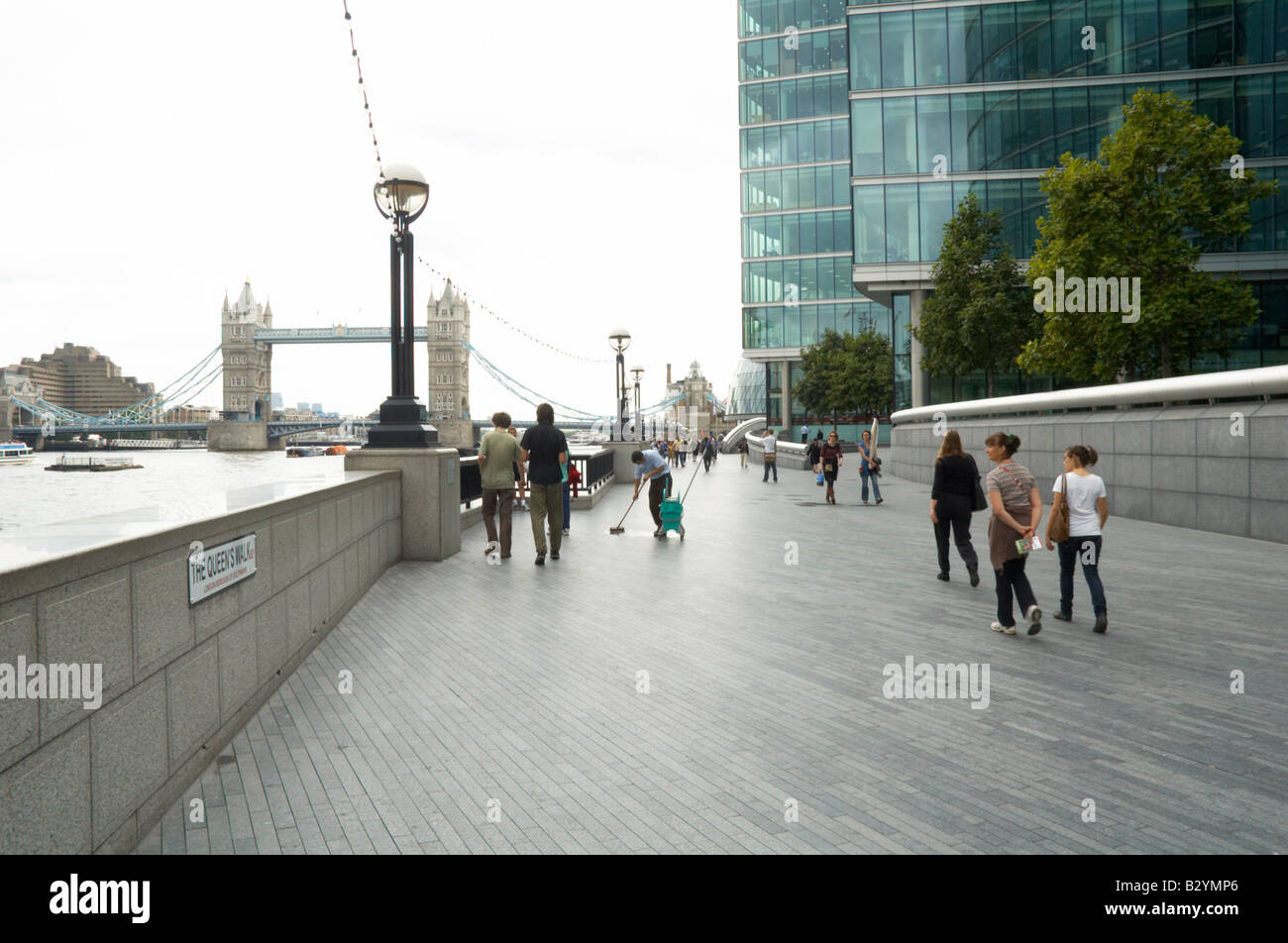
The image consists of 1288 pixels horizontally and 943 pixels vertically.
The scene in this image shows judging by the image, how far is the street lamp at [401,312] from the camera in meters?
11.1

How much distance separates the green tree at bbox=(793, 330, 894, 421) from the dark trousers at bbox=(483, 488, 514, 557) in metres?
46.4

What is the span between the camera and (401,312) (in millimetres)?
11391

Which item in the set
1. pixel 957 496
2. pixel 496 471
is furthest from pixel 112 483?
pixel 957 496

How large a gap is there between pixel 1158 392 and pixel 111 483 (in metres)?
52.7

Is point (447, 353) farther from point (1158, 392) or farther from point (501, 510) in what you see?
point (501, 510)

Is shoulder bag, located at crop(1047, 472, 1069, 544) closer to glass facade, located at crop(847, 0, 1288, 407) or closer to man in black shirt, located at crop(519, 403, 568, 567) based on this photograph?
man in black shirt, located at crop(519, 403, 568, 567)

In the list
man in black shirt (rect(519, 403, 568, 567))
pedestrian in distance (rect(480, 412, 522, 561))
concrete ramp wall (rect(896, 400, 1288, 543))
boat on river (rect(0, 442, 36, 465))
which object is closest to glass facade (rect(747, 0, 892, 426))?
boat on river (rect(0, 442, 36, 465))

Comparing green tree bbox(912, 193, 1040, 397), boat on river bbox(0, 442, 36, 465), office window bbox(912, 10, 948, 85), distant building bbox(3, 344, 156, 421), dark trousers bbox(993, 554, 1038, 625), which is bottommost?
dark trousers bbox(993, 554, 1038, 625)

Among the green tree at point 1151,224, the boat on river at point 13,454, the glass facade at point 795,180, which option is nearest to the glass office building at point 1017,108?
the green tree at point 1151,224

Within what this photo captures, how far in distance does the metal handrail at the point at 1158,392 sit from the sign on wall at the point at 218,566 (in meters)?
12.8

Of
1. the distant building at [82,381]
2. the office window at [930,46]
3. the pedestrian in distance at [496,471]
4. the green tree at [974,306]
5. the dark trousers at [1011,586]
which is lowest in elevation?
the dark trousers at [1011,586]

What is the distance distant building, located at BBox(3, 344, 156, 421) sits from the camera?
85812 mm

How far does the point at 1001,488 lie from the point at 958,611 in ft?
4.89

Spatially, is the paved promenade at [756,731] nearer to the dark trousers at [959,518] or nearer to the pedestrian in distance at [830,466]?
the dark trousers at [959,518]
